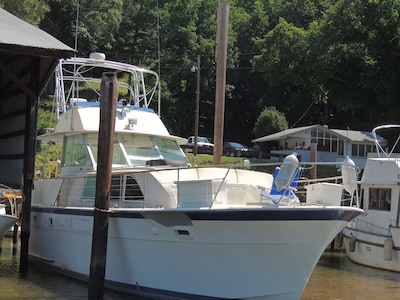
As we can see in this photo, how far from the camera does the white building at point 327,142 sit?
52812 mm

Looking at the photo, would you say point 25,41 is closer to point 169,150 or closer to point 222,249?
point 169,150

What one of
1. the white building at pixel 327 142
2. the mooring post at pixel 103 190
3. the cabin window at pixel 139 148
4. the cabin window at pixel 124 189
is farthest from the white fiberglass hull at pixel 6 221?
the white building at pixel 327 142

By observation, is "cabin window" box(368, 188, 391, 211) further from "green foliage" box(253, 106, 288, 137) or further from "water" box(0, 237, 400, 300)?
"green foliage" box(253, 106, 288, 137)

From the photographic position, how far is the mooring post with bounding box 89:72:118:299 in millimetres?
11930

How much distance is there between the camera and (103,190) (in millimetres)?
12078

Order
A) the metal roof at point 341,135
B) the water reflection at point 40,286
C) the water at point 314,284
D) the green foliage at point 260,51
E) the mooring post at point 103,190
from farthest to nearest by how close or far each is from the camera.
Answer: the metal roof at point 341,135 → the green foliage at point 260,51 → the water at point 314,284 → the water reflection at point 40,286 → the mooring post at point 103,190

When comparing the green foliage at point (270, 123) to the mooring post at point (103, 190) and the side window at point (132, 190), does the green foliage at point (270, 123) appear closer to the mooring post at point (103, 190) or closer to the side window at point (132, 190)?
the side window at point (132, 190)

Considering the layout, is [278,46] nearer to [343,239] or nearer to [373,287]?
[343,239]

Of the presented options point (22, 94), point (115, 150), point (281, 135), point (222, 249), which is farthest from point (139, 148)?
point (281, 135)

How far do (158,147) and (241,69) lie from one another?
52852 mm

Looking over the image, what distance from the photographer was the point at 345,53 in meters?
44.9

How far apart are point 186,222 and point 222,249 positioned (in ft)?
2.94

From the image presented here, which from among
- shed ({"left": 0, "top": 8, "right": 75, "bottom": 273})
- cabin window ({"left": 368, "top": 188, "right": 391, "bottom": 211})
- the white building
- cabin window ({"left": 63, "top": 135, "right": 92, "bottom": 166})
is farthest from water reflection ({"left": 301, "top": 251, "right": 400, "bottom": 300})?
the white building

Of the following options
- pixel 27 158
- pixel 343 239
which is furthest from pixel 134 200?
pixel 343 239
